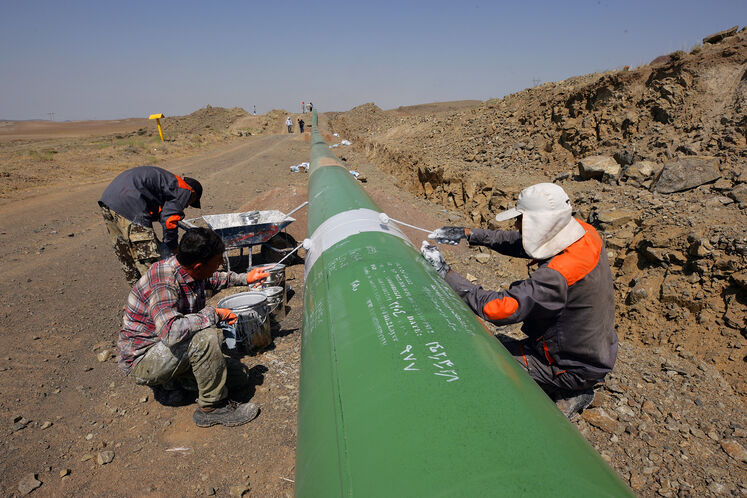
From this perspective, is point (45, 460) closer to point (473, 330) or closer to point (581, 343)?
point (473, 330)

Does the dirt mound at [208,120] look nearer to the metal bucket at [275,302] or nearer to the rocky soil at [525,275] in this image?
the rocky soil at [525,275]

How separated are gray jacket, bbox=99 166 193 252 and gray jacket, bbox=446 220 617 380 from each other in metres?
3.57

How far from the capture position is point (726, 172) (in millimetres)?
5211

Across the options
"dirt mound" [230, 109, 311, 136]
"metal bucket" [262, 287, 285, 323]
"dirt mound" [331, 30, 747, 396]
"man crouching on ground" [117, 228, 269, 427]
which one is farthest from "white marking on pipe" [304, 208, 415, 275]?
"dirt mound" [230, 109, 311, 136]

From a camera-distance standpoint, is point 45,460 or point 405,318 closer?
point 405,318

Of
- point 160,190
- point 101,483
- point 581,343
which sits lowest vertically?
point 101,483

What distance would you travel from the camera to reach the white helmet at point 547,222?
7.76ft

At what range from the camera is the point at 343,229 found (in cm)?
376

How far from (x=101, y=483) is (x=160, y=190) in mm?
3244

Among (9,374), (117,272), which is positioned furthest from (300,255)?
(9,374)

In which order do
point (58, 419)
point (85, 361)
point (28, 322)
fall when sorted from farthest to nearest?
Result: point (28, 322) → point (85, 361) → point (58, 419)

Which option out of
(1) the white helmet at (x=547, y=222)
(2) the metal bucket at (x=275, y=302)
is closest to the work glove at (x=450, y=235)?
(1) the white helmet at (x=547, y=222)

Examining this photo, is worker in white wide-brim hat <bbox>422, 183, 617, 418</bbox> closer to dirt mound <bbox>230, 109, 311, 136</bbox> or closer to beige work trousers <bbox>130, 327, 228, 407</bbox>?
beige work trousers <bbox>130, 327, 228, 407</bbox>

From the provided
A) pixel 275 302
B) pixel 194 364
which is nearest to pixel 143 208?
pixel 275 302
